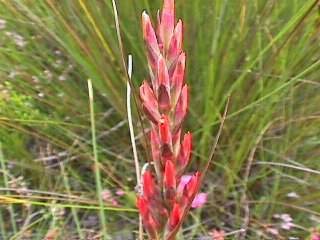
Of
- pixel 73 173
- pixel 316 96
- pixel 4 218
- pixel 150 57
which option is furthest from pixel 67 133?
pixel 150 57

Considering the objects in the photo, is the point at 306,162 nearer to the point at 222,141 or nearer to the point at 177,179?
the point at 222,141

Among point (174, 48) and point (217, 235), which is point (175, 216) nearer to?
point (174, 48)

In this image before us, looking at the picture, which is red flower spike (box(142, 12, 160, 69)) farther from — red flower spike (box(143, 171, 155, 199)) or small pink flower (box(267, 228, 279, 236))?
small pink flower (box(267, 228, 279, 236))

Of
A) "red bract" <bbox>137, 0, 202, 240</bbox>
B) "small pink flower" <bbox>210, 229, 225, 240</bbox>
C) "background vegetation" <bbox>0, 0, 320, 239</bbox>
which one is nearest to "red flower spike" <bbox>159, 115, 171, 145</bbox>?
"red bract" <bbox>137, 0, 202, 240</bbox>

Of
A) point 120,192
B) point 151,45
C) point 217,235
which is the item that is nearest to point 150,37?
point 151,45

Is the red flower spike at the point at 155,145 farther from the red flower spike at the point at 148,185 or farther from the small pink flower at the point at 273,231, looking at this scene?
the small pink flower at the point at 273,231

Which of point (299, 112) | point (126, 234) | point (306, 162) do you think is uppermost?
point (299, 112)
